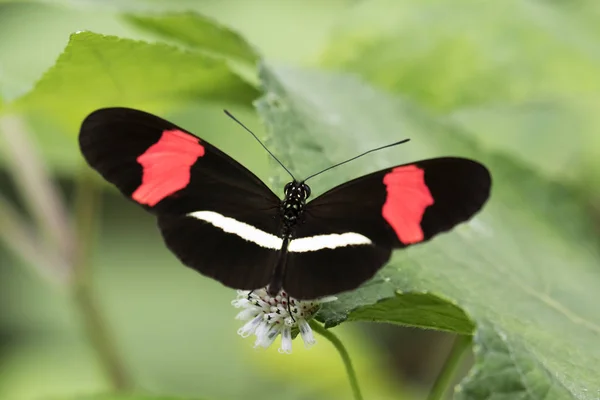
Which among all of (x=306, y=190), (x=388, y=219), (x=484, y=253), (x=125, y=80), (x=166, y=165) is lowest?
(x=484, y=253)

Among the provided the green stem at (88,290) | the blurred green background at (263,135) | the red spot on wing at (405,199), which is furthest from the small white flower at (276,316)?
the green stem at (88,290)

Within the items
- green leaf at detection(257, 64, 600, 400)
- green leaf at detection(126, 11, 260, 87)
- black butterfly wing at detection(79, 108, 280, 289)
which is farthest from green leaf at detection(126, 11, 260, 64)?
black butterfly wing at detection(79, 108, 280, 289)

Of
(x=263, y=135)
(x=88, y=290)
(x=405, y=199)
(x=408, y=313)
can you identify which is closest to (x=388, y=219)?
(x=405, y=199)

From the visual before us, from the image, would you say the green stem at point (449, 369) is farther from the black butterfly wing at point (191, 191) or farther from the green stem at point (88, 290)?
the green stem at point (88, 290)

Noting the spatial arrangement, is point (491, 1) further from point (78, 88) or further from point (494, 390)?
point (494, 390)

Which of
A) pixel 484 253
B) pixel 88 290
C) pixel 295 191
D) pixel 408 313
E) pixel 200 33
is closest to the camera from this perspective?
pixel 408 313

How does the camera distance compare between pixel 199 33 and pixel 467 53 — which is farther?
pixel 467 53

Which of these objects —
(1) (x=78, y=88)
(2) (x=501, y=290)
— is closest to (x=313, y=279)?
A: (2) (x=501, y=290)

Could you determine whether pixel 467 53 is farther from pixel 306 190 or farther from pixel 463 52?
pixel 306 190
